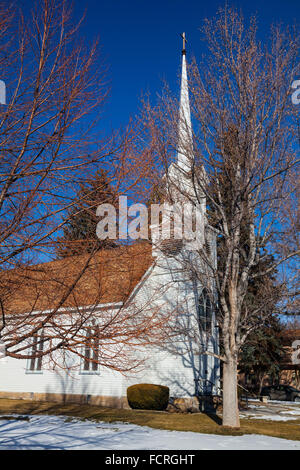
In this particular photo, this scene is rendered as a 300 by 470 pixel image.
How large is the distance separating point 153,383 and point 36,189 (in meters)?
14.3

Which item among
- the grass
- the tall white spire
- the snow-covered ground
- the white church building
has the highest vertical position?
the tall white spire

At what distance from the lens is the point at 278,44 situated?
1316cm

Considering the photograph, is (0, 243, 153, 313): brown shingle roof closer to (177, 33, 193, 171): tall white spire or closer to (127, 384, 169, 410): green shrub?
(177, 33, 193, 171): tall white spire

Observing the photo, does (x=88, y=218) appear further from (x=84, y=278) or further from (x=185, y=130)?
(x=185, y=130)

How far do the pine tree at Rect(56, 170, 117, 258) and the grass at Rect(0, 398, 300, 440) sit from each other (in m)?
9.01

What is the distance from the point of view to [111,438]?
9758mm

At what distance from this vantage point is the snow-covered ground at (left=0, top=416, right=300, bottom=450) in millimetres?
8812

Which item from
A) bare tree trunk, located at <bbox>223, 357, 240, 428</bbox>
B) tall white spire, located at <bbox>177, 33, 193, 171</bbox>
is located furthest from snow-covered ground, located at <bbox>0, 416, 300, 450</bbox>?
tall white spire, located at <bbox>177, 33, 193, 171</bbox>

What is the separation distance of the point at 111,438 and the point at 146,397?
5939 mm

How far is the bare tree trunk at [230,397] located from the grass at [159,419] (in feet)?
0.99

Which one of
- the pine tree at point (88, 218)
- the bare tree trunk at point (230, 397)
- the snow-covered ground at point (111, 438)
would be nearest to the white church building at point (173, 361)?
the bare tree trunk at point (230, 397)

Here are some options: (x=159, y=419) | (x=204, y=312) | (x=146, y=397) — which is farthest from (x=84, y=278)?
(x=204, y=312)

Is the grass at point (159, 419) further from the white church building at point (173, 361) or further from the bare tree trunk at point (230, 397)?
the white church building at point (173, 361)
